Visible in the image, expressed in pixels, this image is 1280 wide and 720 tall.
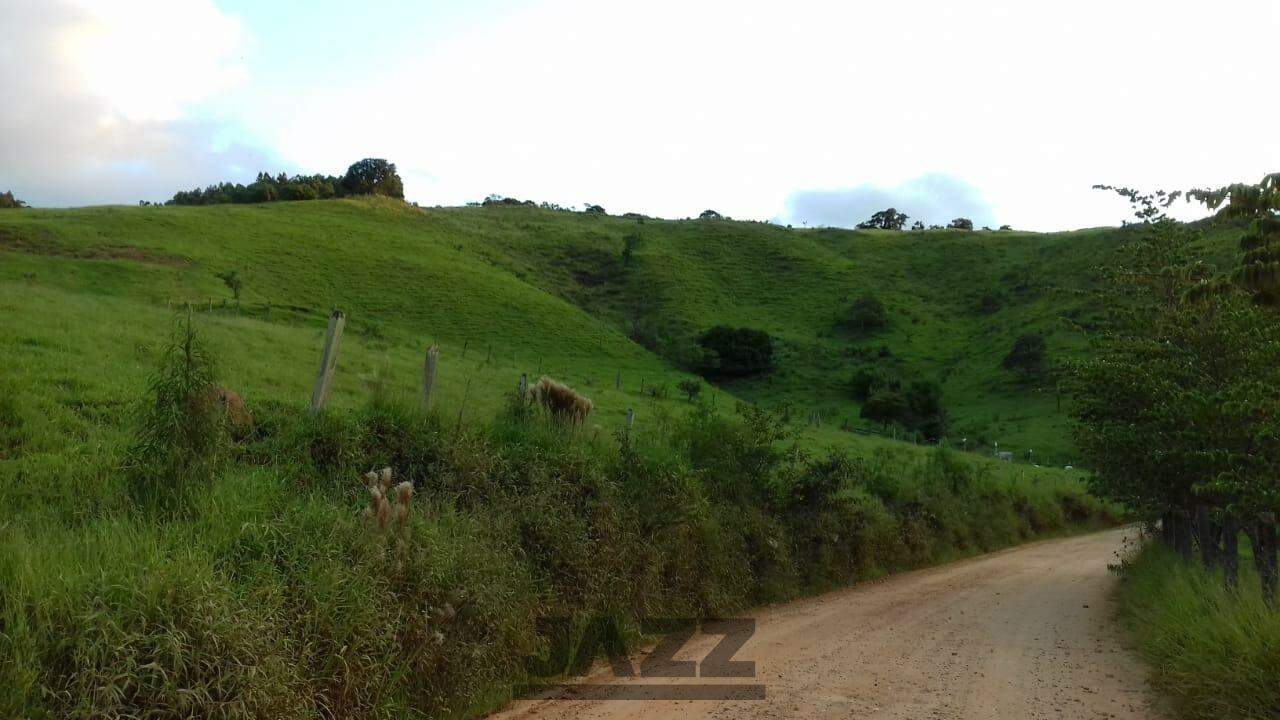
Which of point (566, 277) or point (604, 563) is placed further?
point (566, 277)

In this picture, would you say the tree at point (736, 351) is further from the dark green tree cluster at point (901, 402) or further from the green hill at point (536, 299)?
the dark green tree cluster at point (901, 402)

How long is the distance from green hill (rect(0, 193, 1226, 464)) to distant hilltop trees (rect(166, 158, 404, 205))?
1011 cm

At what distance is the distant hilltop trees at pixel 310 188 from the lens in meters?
84.9

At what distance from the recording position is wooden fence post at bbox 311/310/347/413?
944cm

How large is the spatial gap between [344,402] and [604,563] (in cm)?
852

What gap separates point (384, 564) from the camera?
661 cm

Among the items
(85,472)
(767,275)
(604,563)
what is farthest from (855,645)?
(767,275)

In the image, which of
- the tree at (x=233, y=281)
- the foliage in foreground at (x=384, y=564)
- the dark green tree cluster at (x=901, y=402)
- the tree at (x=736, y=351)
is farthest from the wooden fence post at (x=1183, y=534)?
the tree at (x=736, y=351)

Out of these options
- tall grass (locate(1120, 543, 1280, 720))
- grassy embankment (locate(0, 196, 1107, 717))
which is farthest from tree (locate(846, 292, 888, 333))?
tall grass (locate(1120, 543, 1280, 720))

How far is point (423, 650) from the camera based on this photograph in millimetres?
6707

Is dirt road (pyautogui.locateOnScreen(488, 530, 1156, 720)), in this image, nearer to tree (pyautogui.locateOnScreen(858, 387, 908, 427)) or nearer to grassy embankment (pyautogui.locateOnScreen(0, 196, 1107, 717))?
grassy embankment (pyautogui.locateOnScreen(0, 196, 1107, 717))

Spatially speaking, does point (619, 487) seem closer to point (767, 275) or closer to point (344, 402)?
point (344, 402)

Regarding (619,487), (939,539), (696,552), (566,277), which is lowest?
(939,539)

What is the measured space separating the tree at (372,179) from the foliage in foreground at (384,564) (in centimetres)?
8675
